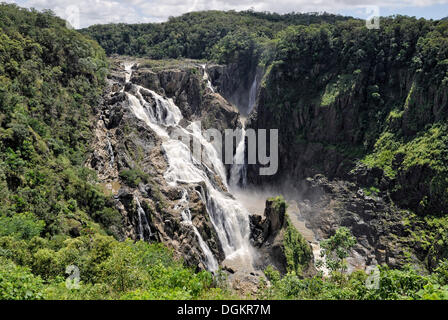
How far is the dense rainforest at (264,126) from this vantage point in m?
15.6

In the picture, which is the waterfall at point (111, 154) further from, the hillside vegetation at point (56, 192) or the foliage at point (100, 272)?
the foliage at point (100, 272)

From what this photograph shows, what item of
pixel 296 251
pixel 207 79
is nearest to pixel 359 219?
pixel 296 251

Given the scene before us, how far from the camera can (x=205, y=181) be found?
40.2 meters

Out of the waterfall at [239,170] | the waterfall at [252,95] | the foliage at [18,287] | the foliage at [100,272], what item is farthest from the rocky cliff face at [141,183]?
the waterfall at [252,95]

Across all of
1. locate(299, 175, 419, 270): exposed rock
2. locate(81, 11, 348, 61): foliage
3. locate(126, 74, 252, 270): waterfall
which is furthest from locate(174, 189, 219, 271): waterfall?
locate(81, 11, 348, 61): foliage

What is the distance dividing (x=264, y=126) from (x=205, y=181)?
22.4 meters

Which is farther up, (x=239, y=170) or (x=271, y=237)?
(x=239, y=170)

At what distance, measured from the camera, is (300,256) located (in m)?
34.4

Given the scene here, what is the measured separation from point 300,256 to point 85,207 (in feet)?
69.2

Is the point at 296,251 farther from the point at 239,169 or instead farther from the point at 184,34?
the point at 184,34

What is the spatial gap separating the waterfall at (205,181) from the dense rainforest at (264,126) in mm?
5365

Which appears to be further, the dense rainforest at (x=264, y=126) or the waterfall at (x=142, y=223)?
the waterfall at (x=142, y=223)

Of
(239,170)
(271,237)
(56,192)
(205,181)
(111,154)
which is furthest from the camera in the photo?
(239,170)

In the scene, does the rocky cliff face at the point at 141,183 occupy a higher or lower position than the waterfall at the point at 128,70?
lower
